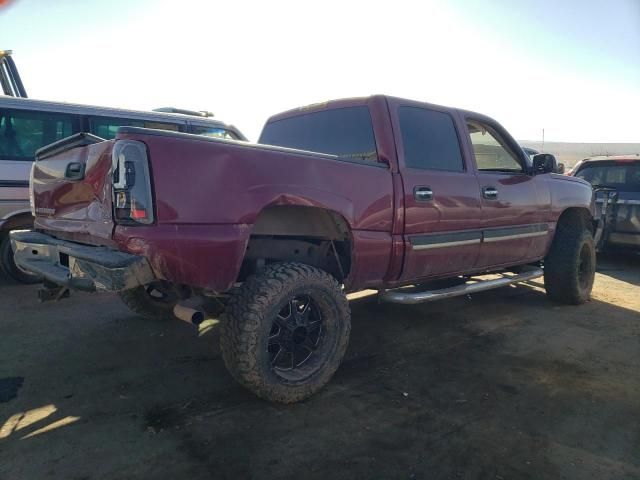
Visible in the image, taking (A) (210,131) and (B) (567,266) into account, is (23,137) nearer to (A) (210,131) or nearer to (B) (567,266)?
(A) (210,131)

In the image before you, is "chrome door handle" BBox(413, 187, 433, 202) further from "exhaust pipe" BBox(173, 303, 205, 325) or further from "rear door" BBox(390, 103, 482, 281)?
"exhaust pipe" BBox(173, 303, 205, 325)

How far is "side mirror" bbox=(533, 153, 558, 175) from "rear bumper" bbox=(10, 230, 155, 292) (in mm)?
3755

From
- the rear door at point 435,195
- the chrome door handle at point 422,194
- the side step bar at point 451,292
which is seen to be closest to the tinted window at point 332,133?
the rear door at point 435,195

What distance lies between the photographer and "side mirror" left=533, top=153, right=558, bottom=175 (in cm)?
455

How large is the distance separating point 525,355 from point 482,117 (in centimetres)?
214

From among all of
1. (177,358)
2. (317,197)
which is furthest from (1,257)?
(317,197)

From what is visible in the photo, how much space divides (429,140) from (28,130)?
454 cm

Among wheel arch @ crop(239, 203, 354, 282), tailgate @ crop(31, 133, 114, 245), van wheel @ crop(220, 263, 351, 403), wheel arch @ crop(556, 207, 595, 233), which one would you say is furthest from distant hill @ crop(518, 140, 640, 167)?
tailgate @ crop(31, 133, 114, 245)

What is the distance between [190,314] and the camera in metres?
2.62

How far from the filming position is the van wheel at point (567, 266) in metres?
4.98

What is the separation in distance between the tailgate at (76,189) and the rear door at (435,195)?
6.38 ft

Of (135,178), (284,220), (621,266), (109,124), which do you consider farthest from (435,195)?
(621,266)

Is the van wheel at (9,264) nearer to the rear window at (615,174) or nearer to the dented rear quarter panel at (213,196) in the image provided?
the dented rear quarter panel at (213,196)

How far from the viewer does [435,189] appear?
3.58 m
